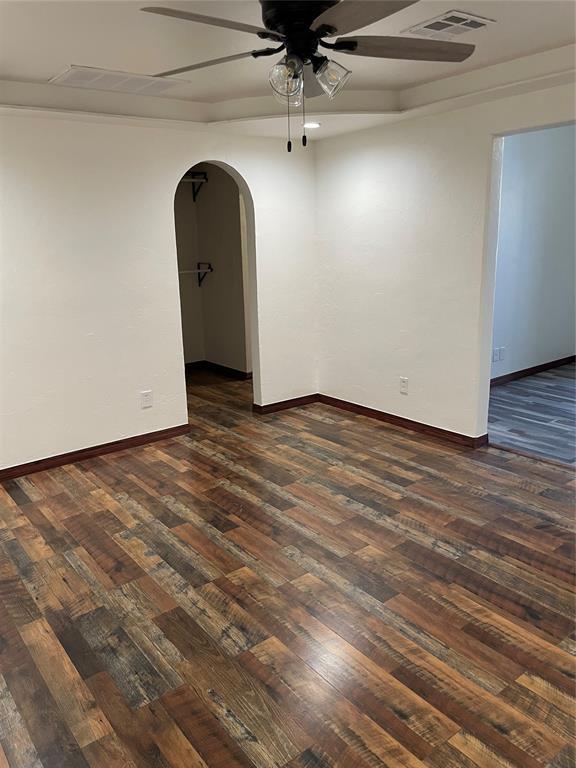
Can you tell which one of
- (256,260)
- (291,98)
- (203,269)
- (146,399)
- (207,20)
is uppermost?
(207,20)

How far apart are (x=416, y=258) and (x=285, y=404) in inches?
68.7

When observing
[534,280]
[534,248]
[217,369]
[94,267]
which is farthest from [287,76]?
[217,369]

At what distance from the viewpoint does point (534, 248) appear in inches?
232

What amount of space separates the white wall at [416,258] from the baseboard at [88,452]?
158 cm

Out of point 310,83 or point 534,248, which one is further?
point 534,248

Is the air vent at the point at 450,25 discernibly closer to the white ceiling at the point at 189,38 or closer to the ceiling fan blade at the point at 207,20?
the white ceiling at the point at 189,38

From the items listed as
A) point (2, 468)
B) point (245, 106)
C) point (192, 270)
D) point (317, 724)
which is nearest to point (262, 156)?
point (245, 106)

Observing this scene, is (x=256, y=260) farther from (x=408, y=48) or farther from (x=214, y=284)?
(x=408, y=48)

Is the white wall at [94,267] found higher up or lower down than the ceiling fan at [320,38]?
lower down

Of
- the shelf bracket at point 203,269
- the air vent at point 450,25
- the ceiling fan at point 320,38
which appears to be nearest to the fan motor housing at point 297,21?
the ceiling fan at point 320,38

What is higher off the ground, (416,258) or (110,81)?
(110,81)

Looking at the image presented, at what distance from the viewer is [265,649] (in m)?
2.31

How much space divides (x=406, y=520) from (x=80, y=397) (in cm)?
240

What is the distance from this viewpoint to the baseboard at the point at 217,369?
6505mm
